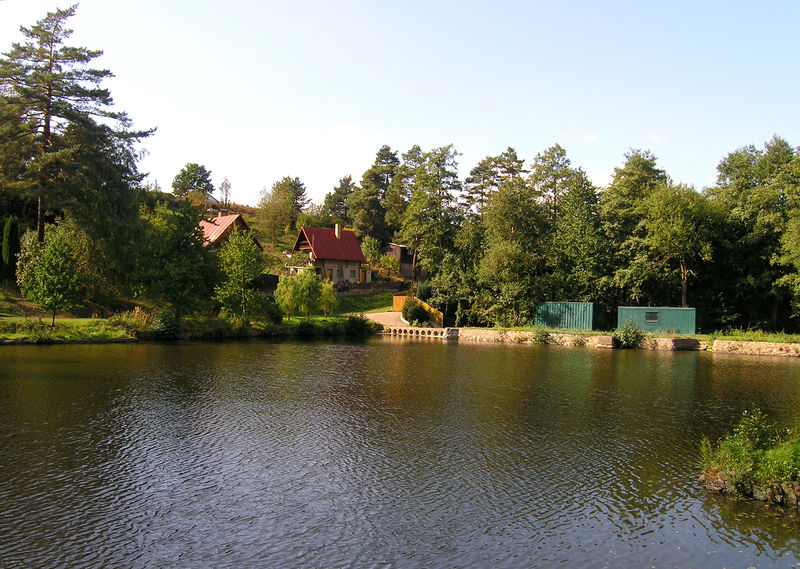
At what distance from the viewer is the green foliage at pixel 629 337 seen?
4006cm

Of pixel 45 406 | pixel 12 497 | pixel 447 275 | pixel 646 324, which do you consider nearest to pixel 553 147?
pixel 447 275

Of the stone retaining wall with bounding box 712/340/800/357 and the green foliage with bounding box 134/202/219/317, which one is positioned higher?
the green foliage with bounding box 134/202/219/317

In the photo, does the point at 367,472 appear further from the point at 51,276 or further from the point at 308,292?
the point at 308,292

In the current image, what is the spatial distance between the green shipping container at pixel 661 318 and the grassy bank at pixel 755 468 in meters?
31.7

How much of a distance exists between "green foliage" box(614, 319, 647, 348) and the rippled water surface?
1553cm

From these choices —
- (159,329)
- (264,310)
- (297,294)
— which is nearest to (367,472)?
(159,329)

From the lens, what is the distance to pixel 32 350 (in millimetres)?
29531

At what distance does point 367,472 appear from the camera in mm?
12320

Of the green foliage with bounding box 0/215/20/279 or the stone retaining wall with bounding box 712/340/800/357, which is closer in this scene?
the stone retaining wall with bounding box 712/340/800/357

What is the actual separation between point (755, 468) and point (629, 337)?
1193 inches

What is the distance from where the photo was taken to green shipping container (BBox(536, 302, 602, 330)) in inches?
1810

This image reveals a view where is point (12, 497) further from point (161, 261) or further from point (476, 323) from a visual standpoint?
point (476, 323)

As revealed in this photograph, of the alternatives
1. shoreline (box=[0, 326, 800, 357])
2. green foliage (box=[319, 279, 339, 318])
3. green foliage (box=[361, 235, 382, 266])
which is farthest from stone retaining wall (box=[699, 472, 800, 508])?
green foliage (box=[361, 235, 382, 266])

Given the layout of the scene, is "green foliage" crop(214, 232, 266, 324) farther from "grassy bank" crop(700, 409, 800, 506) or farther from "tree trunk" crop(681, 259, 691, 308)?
"grassy bank" crop(700, 409, 800, 506)
